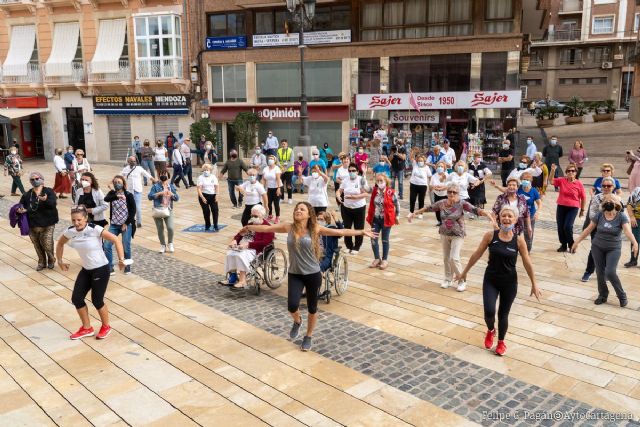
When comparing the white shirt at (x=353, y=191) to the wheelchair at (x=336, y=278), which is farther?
the white shirt at (x=353, y=191)

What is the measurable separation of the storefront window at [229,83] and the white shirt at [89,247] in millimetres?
22017

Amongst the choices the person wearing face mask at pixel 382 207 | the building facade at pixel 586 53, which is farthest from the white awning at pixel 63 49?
the building facade at pixel 586 53

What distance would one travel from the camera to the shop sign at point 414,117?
2461 centimetres

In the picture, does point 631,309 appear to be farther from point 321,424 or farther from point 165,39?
point 165,39

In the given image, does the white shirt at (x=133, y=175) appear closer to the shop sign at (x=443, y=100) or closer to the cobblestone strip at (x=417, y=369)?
the cobblestone strip at (x=417, y=369)

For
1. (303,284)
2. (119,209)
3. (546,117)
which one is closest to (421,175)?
(119,209)

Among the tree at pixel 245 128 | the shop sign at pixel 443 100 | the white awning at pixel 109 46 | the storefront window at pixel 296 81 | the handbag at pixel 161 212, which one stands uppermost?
the white awning at pixel 109 46

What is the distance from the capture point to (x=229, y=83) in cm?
2791

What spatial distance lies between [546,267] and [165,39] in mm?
23476

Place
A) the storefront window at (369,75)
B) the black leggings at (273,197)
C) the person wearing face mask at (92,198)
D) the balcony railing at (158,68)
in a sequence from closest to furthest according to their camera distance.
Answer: the person wearing face mask at (92,198), the black leggings at (273,197), the storefront window at (369,75), the balcony railing at (158,68)

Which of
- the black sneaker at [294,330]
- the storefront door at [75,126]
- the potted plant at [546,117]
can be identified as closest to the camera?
the black sneaker at [294,330]

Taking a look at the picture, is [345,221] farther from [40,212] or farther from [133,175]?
[40,212]

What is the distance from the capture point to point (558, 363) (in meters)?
6.00

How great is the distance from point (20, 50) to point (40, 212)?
1012 inches
